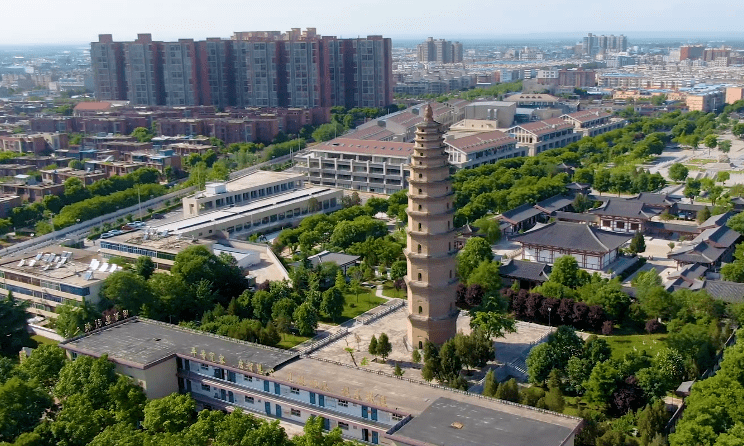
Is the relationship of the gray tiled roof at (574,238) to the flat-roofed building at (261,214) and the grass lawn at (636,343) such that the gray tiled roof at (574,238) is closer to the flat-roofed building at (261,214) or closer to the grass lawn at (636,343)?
the grass lawn at (636,343)

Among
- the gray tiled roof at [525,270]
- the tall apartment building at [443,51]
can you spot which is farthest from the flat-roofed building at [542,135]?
the tall apartment building at [443,51]

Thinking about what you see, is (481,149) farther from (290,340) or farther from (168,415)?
(168,415)

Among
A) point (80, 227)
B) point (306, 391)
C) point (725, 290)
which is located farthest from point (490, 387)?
point (80, 227)

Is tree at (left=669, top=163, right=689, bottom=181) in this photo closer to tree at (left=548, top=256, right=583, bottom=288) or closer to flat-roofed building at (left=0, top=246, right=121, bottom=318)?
tree at (left=548, top=256, right=583, bottom=288)

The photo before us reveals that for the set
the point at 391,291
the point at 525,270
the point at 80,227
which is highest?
the point at 525,270

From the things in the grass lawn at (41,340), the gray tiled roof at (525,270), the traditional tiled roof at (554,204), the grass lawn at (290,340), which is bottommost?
the grass lawn at (41,340)

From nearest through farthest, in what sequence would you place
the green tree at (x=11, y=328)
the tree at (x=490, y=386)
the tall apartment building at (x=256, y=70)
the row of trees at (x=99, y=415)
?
1. the row of trees at (x=99, y=415)
2. the tree at (x=490, y=386)
3. the green tree at (x=11, y=328)
4. the tall apartment building at (x=256, y=70)
